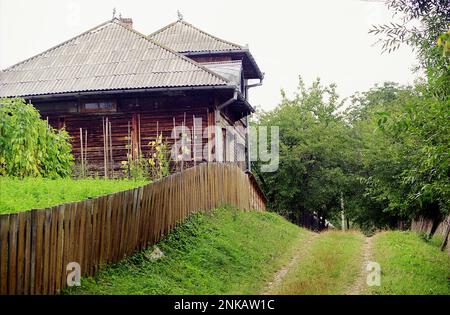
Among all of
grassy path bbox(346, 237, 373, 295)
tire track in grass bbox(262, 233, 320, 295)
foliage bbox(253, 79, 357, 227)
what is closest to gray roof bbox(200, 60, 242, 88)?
tire track in grass bbox(262, 233, 320, 295)

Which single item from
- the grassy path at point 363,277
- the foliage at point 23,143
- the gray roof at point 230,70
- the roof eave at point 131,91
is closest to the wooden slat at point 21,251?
the grassy path at point 363,277

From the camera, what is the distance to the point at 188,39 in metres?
22.6

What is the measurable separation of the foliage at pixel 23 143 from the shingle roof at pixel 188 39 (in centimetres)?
1110

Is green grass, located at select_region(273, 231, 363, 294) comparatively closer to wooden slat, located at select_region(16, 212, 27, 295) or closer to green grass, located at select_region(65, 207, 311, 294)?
green grass, located at select_region(65, 207, 311, 294)

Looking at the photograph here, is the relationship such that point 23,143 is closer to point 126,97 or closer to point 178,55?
point 126,97

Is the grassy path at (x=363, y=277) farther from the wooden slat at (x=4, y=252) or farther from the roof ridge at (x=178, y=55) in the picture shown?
the roof ridge at (x=178, y=55)

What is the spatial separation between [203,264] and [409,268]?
14.0 feet

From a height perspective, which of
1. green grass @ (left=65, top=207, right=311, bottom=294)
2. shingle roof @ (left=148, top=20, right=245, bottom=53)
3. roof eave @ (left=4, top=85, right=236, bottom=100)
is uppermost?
shingle roof @ (left=148, top=20, right=245, bottom=53)

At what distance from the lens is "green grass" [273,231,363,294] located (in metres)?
7.87

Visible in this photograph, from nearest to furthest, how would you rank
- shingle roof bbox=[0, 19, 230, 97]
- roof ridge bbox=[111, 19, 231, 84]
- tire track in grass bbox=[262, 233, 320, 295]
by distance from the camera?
tire track in grass bbox=[262, 233, 320, 295]
roof ridge bbox=[111, 19, 231, 84]
shingle roof bbox=[0, 19, 230, 97]

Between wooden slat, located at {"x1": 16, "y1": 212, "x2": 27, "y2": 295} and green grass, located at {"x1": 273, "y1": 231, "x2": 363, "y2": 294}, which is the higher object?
wooden slat, located at {"x1": 16, "y1": 212, "x2": 27, "y2": 295}

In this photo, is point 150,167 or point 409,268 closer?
point 409,268

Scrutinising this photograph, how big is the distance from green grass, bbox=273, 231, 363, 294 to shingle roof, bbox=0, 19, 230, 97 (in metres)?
5.70

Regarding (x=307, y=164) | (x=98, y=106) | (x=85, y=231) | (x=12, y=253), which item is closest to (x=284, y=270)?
(x=85, y=231)
